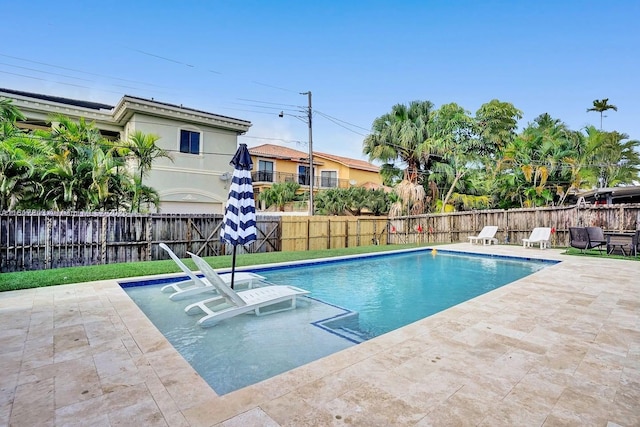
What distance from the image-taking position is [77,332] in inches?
153

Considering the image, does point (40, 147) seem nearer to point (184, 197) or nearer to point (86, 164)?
point (86, 164)

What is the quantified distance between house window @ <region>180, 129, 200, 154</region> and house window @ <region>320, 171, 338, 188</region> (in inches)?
544

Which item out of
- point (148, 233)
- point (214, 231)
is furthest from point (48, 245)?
point (214, 231)

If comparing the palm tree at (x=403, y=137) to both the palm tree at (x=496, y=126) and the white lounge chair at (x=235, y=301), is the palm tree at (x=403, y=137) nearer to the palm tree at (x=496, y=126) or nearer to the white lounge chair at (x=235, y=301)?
the palm tree at (x=496, y=126)

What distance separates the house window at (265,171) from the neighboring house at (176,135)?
22.9ft

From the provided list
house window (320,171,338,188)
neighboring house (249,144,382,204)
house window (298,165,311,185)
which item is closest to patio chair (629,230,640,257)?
neighboring house (249,144,382,204)

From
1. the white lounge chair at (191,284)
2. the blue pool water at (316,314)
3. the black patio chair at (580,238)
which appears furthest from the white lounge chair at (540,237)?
the white lounge chair at (191,284)

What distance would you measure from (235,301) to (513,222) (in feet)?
53.2

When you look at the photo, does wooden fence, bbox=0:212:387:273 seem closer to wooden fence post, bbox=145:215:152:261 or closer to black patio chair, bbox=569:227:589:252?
wooden fence post, bbox=145:215:152:261

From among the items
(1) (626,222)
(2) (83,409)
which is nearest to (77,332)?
(2) (83,409)

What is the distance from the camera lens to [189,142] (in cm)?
1666

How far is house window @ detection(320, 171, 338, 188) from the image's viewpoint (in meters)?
29.2

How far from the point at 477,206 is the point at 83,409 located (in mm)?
22014

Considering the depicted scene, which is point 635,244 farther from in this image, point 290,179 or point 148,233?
point 290,179
